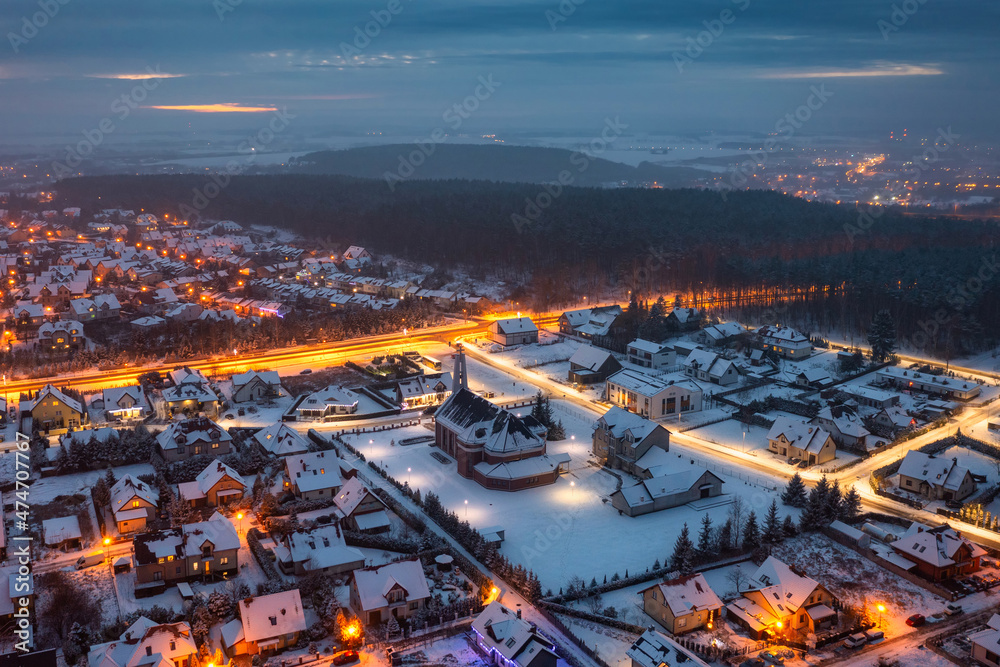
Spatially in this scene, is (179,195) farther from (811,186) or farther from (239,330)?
(811,186)

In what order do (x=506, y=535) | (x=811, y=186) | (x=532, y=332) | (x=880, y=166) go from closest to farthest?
(x=506, y=535) < (x=532, y=332) < (x=811, y=186) < (x=880, y=166)

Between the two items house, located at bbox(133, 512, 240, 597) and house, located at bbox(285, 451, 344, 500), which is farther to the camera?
house, located at bbox(285, 451, 344, 500)

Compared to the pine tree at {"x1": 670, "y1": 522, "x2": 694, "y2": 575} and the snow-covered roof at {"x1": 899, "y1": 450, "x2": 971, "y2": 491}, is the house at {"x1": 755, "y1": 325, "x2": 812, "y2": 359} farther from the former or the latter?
the pine tree at {"x1": 670, "y1": 522, "x2": 694, "y2": 575}

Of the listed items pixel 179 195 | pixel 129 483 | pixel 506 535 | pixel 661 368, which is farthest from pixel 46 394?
pixel 179 195

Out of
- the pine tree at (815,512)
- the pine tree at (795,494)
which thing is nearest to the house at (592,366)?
the pine tree at (795,494)

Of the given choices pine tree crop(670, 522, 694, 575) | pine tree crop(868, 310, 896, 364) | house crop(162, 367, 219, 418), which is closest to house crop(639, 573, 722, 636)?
pine tree crop(670, 522, 694, 575)

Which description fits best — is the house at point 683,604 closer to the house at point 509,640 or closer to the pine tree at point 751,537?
the house at point 509,640

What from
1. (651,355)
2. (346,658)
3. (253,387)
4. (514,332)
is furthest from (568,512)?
(514,332)
